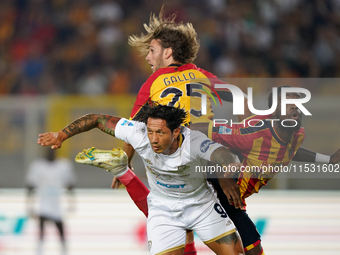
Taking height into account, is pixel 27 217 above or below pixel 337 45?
below

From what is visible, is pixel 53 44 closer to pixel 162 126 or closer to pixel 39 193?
pixel 39 193

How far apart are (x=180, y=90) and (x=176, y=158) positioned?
0.65 metres

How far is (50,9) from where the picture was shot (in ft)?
32.1

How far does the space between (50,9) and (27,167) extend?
3.90 meters

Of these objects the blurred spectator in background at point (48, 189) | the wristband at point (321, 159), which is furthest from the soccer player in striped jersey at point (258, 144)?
the blurred spectator in background at point (48, 189)

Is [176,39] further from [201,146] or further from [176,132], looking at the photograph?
[201,146]

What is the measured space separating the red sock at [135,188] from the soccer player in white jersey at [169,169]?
10 cm

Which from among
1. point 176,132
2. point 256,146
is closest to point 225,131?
point 256,146

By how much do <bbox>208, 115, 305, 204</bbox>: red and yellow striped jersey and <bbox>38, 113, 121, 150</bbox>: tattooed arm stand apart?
748 mm

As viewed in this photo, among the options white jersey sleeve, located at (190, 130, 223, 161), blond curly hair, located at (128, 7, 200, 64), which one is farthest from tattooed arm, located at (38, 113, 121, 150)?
blond curly hair, located at (128, 7, 200, 64)

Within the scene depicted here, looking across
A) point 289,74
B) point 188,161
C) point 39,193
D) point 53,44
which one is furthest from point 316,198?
point 53,44

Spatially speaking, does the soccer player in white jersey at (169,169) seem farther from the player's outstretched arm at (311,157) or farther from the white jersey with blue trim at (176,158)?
the player's outstretched arm at (311,157)

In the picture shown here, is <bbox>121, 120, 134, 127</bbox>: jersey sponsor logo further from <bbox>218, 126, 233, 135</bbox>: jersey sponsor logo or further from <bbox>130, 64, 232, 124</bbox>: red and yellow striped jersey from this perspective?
<bbox>218, 126, 233, 135</bbox>: jersey sponsor logo

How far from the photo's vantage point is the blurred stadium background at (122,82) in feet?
23.3
